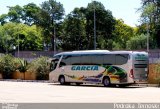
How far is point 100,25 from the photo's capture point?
8875cm

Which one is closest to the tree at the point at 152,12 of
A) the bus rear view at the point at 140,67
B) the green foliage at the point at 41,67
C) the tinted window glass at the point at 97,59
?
the green foliage at the point at 41,67

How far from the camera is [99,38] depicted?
8912 cm

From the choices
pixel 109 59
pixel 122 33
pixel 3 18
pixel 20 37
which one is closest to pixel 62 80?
pixel 109 59

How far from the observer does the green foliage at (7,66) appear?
47594 mm

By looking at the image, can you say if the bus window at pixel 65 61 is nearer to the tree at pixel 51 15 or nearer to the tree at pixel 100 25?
the tree at pixel 100 25

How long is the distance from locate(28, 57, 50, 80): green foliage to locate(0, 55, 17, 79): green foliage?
442 centimetres

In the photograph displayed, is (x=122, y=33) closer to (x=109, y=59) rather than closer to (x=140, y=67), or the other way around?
(x=109, y=59)

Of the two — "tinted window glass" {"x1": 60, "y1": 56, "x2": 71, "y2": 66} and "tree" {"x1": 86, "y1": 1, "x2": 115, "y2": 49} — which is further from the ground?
"tree" {"x1": 86, "y1": 1, "x2": 115, "y2": 49}

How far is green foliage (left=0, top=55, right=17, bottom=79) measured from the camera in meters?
47.6

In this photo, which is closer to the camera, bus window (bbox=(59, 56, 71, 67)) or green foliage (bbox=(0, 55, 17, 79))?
bus window (bbox=(59, 56, 71, 67))

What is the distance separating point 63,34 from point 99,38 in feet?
26.7

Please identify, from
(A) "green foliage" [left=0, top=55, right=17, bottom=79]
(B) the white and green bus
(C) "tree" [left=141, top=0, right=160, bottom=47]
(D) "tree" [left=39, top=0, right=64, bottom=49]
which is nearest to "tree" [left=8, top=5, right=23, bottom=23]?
(D) "tree" [left=39, top=0, right=64, bottom=49]

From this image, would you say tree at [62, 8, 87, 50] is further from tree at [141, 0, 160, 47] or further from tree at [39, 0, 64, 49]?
tree at [141, 0, 160, 47]

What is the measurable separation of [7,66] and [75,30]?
42555mm
